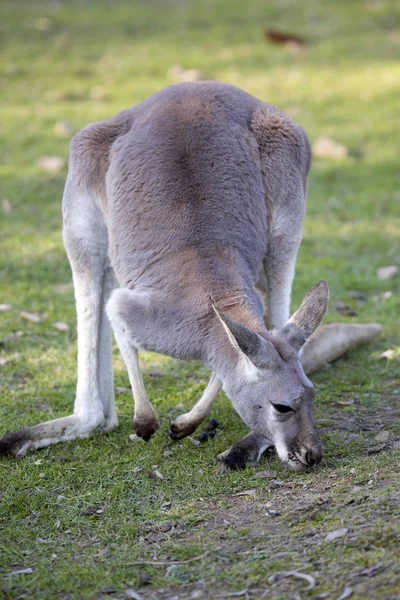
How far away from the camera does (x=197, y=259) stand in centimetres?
369

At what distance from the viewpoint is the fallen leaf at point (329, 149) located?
9.13 m

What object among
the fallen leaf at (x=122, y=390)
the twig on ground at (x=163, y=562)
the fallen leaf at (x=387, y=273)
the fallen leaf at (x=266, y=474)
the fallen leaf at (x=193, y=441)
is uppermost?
the twig on ground at (x=163, y=562)

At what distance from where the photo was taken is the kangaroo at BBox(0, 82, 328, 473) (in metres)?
3.43

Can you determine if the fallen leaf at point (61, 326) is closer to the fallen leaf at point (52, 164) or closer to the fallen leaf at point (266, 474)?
the fallen leaf at point (266, 474)

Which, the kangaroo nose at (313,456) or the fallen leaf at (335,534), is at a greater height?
the fallen leaf at (335,534)

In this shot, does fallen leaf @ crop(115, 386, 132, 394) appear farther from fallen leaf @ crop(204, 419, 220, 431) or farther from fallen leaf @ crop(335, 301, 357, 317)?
fallen leaf @ crop(335, 301, 357, 317)

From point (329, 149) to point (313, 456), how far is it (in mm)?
6203

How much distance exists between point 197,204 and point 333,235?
144 inches

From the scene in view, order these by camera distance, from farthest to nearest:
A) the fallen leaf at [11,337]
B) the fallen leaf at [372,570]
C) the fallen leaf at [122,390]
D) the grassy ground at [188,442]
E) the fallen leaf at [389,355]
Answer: the fallen leaf at [11,337] < the fallen leaf at [389,355] < the fallen leaf at [122,390] < the grassy ground at [188,442] < the fallen leaf at [372,570]

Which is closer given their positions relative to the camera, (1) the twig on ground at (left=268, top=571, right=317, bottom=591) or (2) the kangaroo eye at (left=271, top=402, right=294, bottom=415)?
(1) the twig on ground at (left=268, top=571, right=317, bottom=591)

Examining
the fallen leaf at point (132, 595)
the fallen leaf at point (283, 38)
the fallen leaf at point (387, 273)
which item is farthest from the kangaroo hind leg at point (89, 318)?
the fallen leaf at point (283, 38)

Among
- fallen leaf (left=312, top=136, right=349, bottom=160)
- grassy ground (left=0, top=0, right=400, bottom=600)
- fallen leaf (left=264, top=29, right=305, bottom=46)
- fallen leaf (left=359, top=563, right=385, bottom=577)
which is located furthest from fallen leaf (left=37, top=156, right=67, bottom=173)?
fallen leaf (left=359, top=563, right=385, bottom=577)

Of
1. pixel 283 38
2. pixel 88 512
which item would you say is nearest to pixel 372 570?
pixel 88 512

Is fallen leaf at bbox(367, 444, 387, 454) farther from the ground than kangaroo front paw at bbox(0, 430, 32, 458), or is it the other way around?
fallen leaf at bbox(367, 444, 387, 454)
